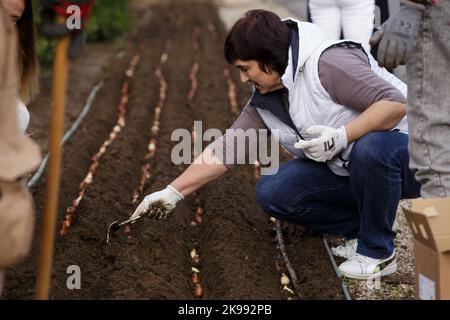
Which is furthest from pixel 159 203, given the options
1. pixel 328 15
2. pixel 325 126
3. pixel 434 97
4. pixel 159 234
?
pixel 328 15

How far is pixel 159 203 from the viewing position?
3.74 metres

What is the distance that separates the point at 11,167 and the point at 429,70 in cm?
148

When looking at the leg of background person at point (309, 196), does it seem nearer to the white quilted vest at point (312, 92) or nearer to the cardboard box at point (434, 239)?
the white quilted vest at point (312, 92)

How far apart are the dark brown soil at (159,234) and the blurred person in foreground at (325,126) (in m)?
0.25

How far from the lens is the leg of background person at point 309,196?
12.7ft

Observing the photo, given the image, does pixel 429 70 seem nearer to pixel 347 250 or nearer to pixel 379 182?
pixel 379 182

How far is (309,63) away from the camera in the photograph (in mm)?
3562

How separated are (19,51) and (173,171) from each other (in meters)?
1.88

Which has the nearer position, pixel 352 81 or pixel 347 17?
pixel 352 81

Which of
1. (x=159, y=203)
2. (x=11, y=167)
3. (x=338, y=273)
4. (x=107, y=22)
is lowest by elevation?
(x=338, y=273)

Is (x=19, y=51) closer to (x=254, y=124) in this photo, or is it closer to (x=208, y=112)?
(x=254, y=124)

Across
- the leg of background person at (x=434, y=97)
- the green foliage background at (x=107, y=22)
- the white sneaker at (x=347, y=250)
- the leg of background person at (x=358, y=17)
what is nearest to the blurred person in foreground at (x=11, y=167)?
the leg of background person at (x=434, y=97)

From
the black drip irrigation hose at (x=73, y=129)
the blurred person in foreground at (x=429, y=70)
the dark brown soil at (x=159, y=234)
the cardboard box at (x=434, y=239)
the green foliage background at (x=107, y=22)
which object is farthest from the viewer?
the green foliage background at (x=107, y=22)
